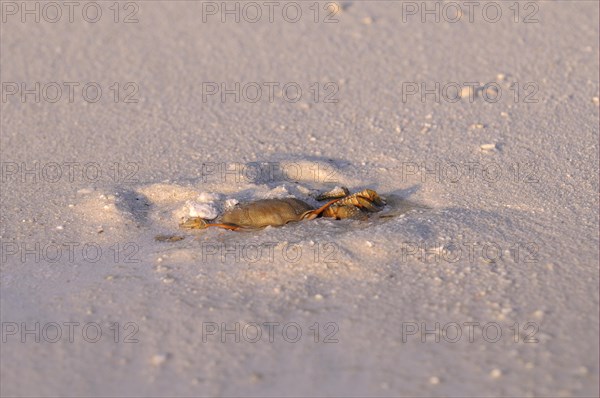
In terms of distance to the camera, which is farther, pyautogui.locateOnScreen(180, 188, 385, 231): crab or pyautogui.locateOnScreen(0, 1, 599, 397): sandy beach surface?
pyautogui.locateOnScreen(180, 188, 385, 231): crab

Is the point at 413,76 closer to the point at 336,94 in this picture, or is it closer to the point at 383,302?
the point at 336,94

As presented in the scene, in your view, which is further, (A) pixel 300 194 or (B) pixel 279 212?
(A) pixel 300 194

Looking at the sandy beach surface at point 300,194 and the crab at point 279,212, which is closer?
the sandy beach surface at point 300,194
